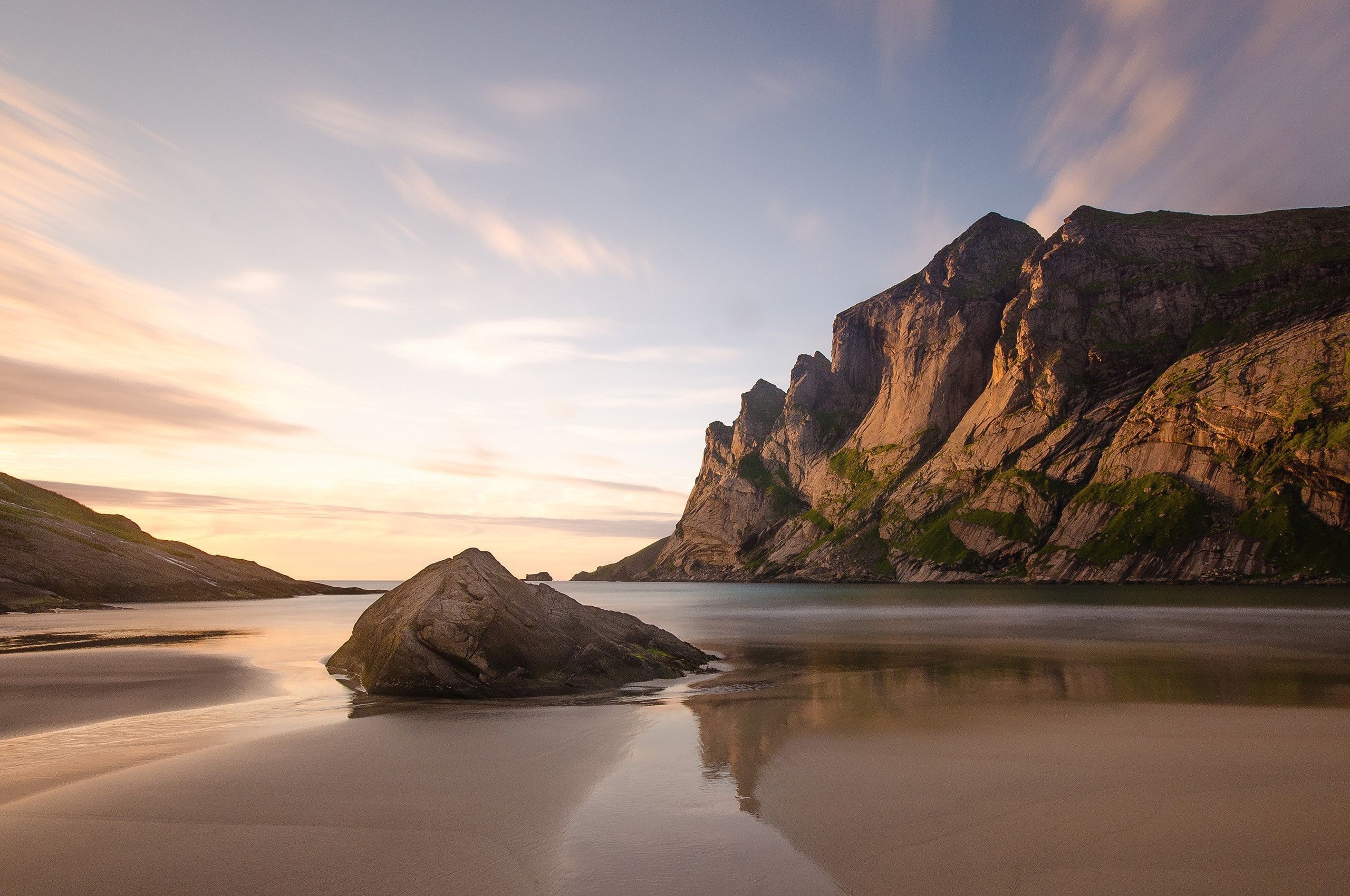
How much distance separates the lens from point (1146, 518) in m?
133

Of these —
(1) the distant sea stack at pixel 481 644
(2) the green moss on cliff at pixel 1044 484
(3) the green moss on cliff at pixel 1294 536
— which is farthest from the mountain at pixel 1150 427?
A: (1) the distant sea stack at pixel 481 644

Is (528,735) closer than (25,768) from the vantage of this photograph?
No

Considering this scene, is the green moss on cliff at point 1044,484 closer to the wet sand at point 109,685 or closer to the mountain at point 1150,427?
the mountain at point 1150,427

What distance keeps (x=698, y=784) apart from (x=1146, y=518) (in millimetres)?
153704

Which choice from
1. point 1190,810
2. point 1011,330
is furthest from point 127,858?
point 1011,330

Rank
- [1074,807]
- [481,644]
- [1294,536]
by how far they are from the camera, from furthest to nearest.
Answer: [1294,536], [481,644], [1074,807]

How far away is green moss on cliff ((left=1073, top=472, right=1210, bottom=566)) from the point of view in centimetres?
12812

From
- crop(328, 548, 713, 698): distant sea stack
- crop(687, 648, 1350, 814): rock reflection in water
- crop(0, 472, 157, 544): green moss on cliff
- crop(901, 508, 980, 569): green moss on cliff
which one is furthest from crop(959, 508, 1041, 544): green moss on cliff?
crop(0, 472, 157, 544): green moss on cliff

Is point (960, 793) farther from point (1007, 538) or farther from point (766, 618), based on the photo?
point (1007, 538)

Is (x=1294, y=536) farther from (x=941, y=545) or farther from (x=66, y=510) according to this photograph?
(x=66, y=510)

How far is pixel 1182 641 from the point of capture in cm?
3381

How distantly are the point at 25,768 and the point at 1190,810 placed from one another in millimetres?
16845

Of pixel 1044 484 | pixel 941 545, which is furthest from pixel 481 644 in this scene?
pixel 1044 484

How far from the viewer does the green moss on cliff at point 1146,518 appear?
128m
